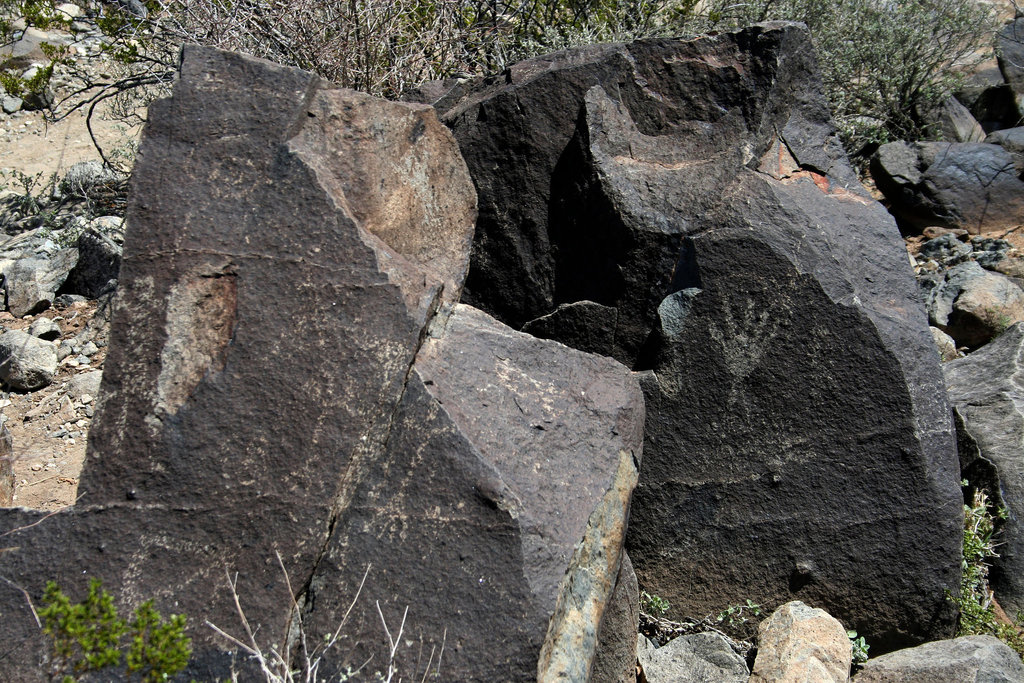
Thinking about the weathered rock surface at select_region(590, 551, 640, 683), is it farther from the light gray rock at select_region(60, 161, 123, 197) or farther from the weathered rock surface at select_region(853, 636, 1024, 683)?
the light gray rock at select_region(60, 161, 123, 197)

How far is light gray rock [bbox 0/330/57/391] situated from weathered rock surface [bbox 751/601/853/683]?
3387mm

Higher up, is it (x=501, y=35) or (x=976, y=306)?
(x=501, y=35)

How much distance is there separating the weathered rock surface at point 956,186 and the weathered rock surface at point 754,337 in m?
2.98

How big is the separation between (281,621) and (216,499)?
31 cm

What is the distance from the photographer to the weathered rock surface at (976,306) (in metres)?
4.39

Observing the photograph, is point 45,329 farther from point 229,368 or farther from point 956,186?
point 956,186

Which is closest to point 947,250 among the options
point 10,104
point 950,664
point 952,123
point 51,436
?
point 952,123

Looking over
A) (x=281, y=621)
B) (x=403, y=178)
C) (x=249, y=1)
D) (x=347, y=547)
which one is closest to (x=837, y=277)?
(x=403, y=178)

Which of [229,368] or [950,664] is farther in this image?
[950,664]

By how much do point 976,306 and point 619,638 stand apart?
2962 mm

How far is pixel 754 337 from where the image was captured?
2711mm

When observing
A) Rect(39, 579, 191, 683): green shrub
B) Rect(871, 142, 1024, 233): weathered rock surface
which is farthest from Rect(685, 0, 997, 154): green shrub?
Rect(39, 579, 191, 683): green shrub

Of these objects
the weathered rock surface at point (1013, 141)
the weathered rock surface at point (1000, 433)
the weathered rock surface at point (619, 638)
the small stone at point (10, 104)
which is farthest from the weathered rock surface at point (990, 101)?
the small stone at point (10, 104)

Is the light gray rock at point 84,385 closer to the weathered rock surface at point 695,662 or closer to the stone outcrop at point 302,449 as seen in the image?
the stone outcrop at point 302,449
